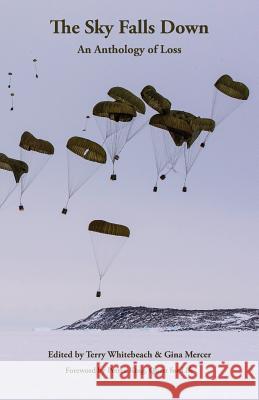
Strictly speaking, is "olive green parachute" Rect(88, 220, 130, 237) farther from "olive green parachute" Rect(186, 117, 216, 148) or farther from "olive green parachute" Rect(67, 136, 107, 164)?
"olive green parachute" Rect(186, 117, 216, 148)

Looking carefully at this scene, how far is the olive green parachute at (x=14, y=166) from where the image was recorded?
21.6 meters

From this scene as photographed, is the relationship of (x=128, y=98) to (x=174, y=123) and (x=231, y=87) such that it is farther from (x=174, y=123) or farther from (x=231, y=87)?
(x=231, y=87)

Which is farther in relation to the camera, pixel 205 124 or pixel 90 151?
pixel 205 124

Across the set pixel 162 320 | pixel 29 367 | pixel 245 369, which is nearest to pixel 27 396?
pixel 29 367

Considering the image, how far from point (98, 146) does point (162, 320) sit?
7986 millimetres

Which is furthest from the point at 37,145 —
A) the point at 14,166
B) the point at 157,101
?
the point at 157,101

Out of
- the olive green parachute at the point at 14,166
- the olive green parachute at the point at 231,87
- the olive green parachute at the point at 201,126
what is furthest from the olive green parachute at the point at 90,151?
the olive green parachute at the point at 231,87

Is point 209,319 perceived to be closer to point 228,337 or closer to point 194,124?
point 228,337

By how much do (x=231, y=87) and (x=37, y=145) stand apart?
20.8 ft

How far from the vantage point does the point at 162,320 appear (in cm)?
2519

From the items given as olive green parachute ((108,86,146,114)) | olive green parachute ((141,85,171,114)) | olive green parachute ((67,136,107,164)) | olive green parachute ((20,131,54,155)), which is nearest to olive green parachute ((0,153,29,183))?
olive green parachute ((20,131,54,155))

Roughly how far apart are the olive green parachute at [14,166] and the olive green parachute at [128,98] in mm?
3542

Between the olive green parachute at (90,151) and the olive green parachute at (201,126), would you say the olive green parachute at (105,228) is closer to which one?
the olive green parachute at (90,151)

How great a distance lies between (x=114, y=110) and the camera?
2070cm
